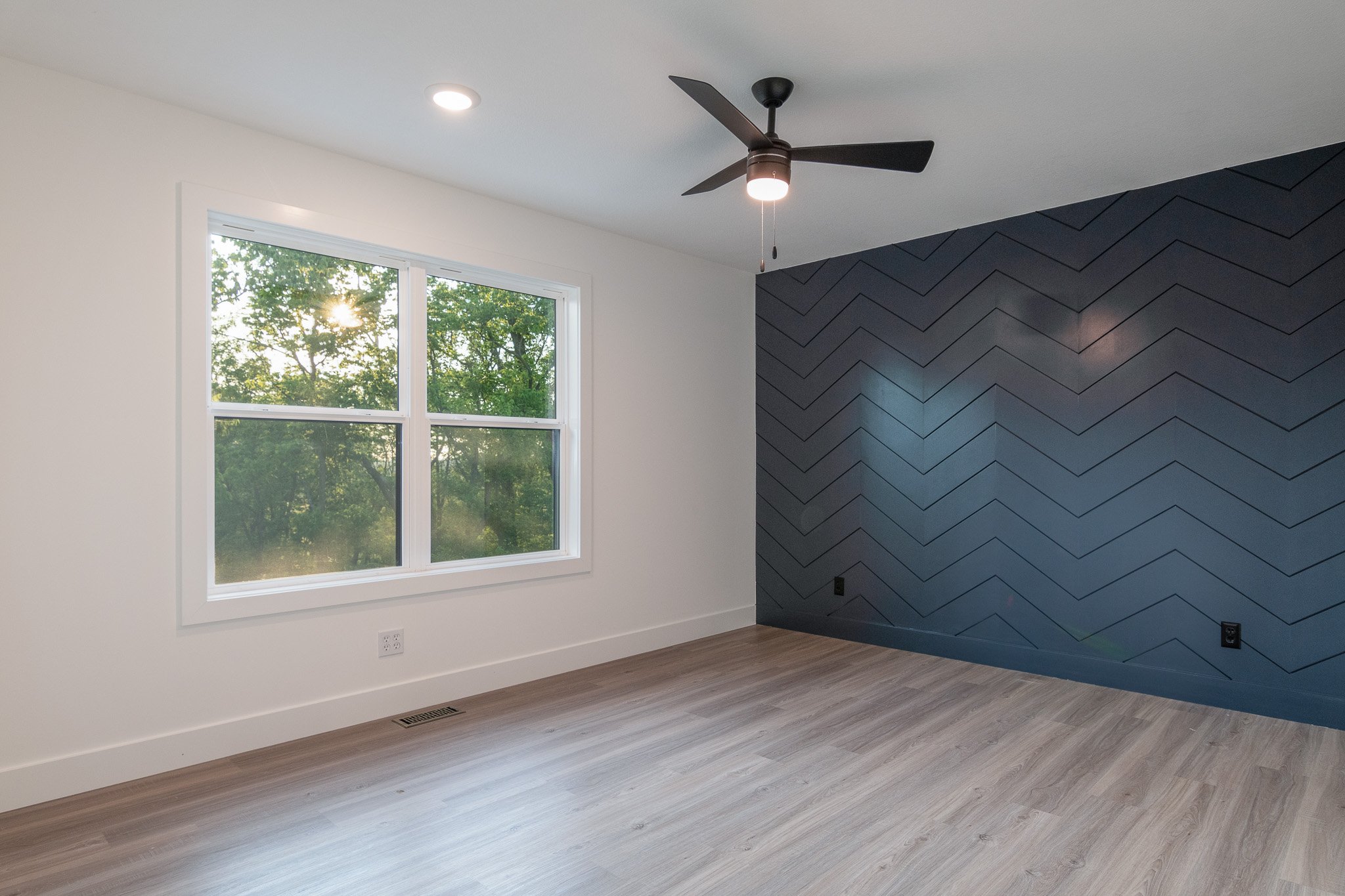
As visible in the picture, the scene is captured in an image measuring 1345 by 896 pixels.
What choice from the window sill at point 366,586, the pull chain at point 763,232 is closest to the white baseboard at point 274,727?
the window sill at point 366,586

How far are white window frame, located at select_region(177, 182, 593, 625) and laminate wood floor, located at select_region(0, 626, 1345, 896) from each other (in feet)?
2.00

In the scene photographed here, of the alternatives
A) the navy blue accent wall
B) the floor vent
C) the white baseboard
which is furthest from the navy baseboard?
the floor vent

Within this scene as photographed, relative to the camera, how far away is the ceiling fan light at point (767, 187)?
2.65 m

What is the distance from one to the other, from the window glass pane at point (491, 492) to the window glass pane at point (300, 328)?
1.32 ft

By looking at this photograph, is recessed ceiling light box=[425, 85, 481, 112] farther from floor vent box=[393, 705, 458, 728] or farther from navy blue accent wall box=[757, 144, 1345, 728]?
navy blue accent wall box=[757, 144, 1345, 728]

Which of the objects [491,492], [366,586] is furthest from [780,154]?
[366,586]

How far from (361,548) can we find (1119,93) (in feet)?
11.7

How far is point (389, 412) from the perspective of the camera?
3418 millimetres

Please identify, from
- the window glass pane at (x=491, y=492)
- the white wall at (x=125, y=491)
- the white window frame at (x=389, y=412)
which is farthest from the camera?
the window glass pane at (x=491, y=492)

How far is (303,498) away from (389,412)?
533 mm

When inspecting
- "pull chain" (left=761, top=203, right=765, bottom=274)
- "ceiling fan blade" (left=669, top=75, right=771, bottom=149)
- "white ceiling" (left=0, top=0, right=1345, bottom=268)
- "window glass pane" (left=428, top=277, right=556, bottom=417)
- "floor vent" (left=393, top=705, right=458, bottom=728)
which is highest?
"white ceiling" (left=0, top=0, right=1345, bottom=268)

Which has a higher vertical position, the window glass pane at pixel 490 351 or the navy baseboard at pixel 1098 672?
the window glass pane at pixel 490 351

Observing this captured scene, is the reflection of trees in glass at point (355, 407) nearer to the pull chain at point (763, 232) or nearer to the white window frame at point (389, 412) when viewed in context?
the white window frame at point (389, 412)

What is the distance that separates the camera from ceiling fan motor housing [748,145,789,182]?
2.62 metres
